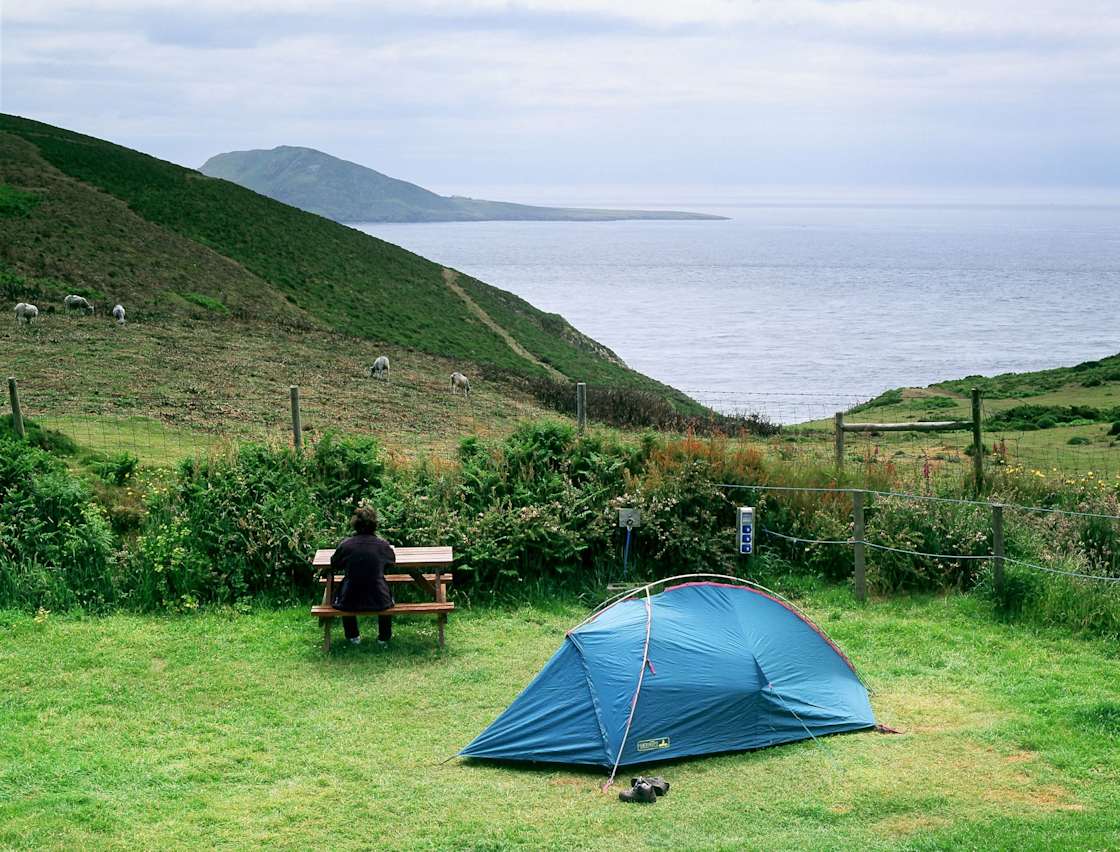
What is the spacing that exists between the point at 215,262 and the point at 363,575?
47.4 meters

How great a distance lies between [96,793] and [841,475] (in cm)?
1043

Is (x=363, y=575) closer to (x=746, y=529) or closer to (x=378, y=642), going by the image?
(x=378, y=642)

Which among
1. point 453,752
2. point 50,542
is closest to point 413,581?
point 453,752

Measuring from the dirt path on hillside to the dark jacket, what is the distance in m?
40.6

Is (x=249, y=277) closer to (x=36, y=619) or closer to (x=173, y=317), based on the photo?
(x=173, y=317)

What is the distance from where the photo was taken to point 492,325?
2502 inches

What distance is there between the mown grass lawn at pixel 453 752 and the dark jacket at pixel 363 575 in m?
0.58

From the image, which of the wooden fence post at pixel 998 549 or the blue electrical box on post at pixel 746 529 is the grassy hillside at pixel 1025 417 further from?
the blue electrical box on post at pixel 746 529

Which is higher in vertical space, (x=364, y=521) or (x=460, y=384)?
(x=460, y=384)

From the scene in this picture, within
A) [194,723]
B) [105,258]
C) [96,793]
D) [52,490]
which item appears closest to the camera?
[96,793]

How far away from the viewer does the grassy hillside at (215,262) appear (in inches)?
1875

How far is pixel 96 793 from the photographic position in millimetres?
8734

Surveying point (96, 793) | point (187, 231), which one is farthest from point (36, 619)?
point (187, 231)

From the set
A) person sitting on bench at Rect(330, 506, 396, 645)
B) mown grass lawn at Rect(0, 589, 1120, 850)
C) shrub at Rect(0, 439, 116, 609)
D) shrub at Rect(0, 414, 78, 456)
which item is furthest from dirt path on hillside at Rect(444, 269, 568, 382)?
mown grass lawn at Rect(0, 589, 1120, 850)
